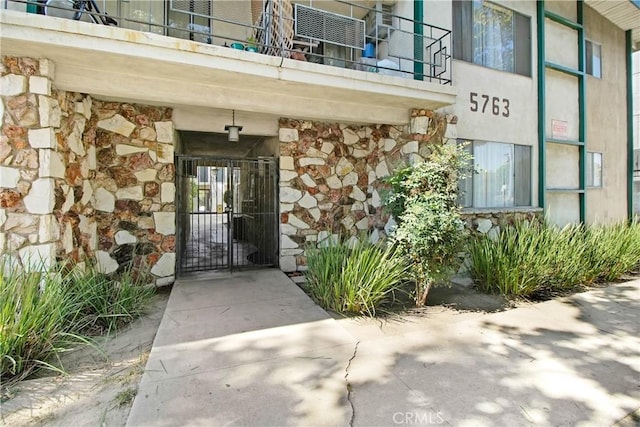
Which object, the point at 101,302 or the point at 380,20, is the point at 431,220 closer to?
the point at 101,302

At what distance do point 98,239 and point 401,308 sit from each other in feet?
15.1

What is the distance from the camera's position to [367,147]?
22.3 feet

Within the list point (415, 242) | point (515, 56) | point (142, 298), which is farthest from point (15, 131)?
point (515, 56)

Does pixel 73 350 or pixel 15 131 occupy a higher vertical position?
pixel 15 131

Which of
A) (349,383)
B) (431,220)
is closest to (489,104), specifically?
(431,220)

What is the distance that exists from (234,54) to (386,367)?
390cm

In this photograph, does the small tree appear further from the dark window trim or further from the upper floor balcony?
the dark window trim

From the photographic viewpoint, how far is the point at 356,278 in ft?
14.1

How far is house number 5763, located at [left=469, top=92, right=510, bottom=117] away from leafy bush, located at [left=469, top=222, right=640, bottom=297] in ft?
7.91

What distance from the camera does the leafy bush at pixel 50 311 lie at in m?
2.79

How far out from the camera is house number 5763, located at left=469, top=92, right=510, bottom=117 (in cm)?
673

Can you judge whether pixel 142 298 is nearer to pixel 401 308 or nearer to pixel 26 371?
pixel 26 371

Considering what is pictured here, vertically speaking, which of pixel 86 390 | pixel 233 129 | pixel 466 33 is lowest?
pixel 86 390

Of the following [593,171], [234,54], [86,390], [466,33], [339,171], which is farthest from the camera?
[593,171]
